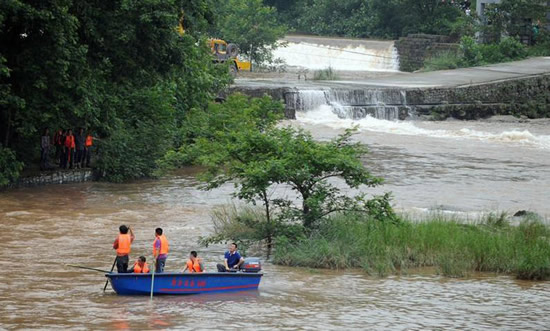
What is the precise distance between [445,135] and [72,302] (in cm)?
2822

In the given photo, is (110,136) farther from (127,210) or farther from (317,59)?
(317,59)

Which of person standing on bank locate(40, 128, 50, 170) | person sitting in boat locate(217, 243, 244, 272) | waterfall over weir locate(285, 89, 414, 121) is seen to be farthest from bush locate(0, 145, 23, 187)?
waterfall over weir locate(285, 89, 414, 121)

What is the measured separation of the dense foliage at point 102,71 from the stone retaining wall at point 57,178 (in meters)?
0.54

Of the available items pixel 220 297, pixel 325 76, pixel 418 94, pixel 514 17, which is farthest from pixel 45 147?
pixel 514 17

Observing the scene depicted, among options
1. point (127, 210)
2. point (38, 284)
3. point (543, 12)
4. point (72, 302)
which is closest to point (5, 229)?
point (127, 210)

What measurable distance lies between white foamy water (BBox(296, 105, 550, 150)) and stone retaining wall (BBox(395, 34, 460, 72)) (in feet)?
63.2

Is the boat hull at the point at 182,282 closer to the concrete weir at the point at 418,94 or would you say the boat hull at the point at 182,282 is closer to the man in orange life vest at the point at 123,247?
the man in orange life vest at the point at 123,247

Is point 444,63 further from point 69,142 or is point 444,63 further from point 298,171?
point 298,171

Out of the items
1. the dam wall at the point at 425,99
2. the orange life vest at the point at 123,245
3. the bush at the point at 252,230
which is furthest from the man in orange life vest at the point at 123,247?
the dam wall at the point at 425,99

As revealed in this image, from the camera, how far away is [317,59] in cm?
7125

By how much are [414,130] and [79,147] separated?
1758 cm

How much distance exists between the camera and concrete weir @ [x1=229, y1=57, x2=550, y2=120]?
48000 millimetres

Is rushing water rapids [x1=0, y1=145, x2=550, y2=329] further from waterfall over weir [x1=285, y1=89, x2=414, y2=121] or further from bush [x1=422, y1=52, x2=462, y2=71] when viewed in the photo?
bush [x1=422, y1=52, x2=462, y2=71]

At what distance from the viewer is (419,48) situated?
222 feet
